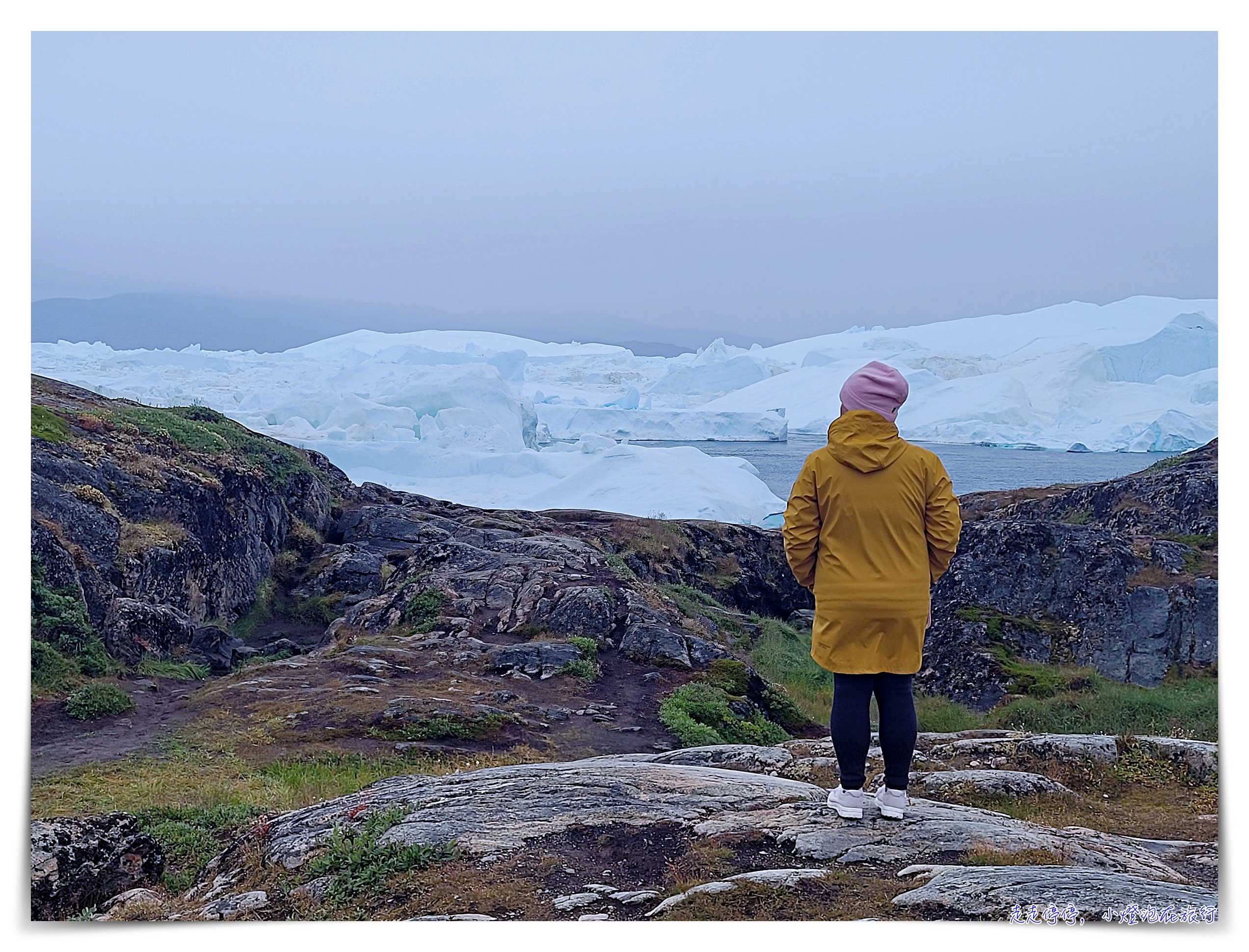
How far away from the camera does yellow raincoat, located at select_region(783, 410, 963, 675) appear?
5.07m

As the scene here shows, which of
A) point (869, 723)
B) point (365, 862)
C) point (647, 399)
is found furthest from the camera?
point (647, 399)

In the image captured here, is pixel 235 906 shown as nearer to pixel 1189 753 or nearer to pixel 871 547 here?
pixel 871 547

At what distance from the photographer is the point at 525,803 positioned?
603 centimetres

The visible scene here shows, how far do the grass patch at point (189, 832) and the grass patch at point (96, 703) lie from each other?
3338mm

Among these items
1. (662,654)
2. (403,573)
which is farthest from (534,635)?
(403,573)

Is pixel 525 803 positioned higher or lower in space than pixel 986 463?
lower

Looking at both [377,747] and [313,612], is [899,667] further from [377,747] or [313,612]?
[313,612]

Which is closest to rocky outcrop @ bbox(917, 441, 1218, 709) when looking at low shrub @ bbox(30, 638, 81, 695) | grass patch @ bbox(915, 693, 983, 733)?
grass patch @ bbox(915, 693, 983, 733)

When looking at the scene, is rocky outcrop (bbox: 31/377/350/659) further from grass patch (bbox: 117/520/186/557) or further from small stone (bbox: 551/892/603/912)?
small stone (bbox: 551/892/603/912)

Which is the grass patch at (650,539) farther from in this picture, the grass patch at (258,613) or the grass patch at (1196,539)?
the grass patch at (1196,539)

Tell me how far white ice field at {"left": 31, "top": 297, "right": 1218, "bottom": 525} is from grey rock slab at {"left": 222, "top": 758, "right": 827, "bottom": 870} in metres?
23.1

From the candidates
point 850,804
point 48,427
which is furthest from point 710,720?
point 48,427

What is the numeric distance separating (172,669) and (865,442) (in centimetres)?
1028

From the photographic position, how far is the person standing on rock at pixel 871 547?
16.6ft
